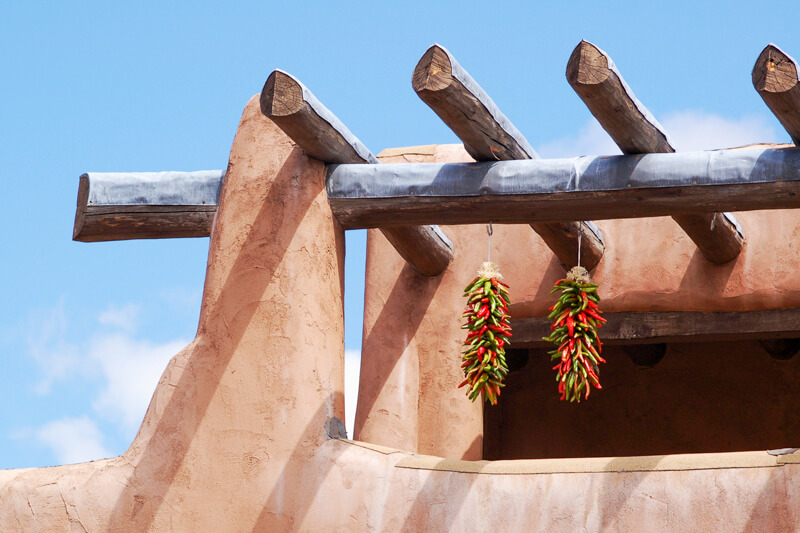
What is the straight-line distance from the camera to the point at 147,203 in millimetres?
7219

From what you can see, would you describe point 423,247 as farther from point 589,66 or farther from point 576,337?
point 589,66

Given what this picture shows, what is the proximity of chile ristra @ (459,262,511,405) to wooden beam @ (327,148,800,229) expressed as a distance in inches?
16.6

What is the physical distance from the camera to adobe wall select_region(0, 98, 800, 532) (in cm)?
584

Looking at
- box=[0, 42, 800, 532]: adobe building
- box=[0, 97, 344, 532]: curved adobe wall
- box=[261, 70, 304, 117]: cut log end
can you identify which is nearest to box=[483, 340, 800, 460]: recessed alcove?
box=[0, 42, 800, 532]: adobe building

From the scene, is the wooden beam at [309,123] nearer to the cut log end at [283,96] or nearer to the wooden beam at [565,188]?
the cut log end at [283,96]

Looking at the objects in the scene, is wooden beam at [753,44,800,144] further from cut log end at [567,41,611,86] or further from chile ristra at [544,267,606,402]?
chile ristra at [544,267,606,402]

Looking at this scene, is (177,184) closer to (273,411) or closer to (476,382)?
(273,411)

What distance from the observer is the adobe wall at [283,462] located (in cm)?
584

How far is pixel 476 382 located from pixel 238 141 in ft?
7.28

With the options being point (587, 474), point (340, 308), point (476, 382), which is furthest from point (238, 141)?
point (587, 474)

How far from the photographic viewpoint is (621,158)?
6398 mm

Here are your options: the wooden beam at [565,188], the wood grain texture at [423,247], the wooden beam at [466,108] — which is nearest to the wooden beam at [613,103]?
the wooden beam at [565,188]

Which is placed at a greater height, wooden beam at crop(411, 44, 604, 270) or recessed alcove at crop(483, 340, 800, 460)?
wooden beam at crop(411, 44, 604, 270)

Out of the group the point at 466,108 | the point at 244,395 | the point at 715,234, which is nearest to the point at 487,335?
the point at 466,108
